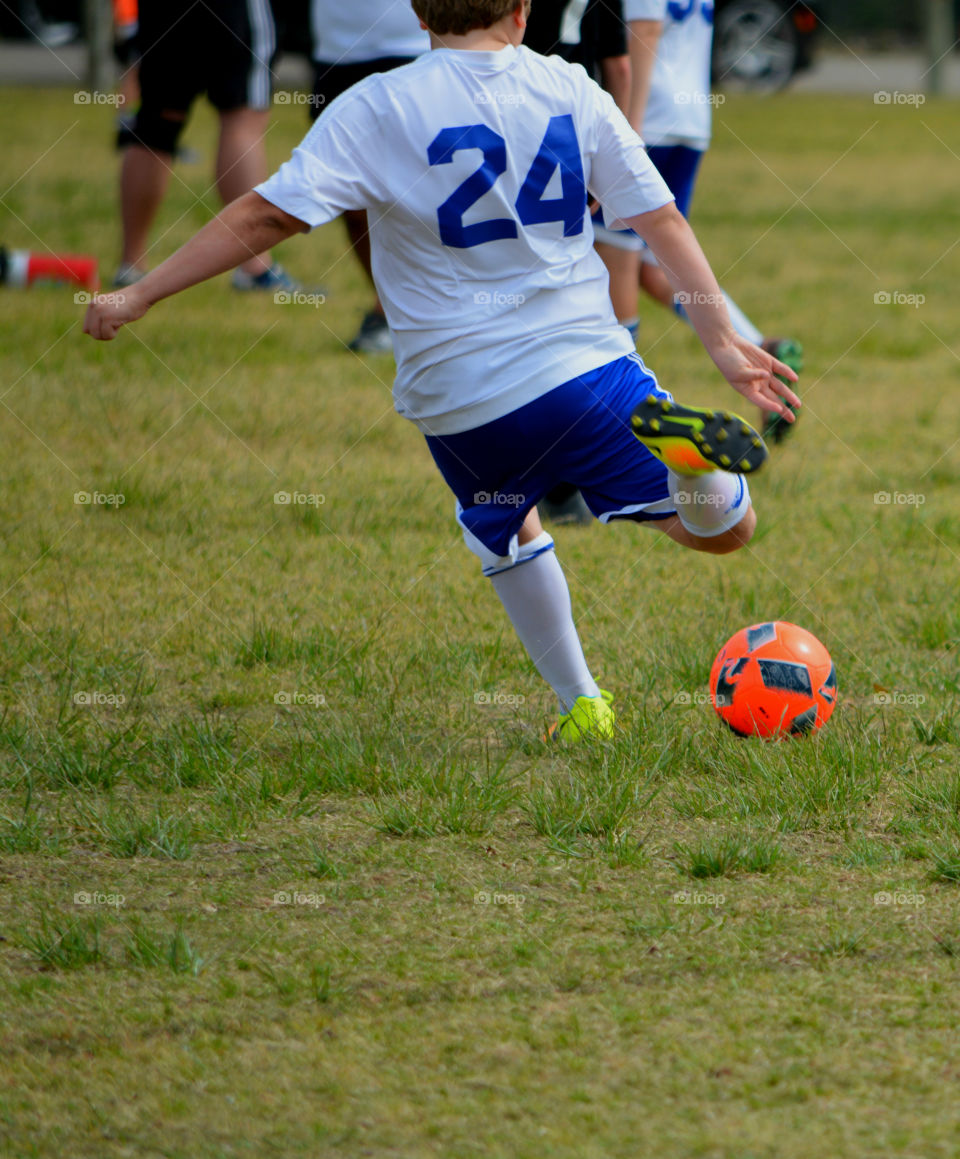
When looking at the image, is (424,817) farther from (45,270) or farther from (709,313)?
(45,270)

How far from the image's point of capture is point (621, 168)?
Result: 2.93 meters

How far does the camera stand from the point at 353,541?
4.61m

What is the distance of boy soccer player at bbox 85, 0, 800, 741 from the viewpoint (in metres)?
2.73

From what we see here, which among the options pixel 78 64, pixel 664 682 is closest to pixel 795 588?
pixel 664 682

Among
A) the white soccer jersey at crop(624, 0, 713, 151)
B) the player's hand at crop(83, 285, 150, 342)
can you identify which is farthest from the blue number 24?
the white soccer jersey at crop(624, 0, 713, 151)

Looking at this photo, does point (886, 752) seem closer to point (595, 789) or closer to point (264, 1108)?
point (595, 789)

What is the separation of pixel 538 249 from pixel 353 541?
1.81 meters

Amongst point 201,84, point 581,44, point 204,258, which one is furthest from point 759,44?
point 204,258

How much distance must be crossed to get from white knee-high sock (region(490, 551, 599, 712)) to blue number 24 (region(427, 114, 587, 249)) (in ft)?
2.34

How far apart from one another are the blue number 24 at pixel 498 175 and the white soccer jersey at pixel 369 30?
11.8 feet

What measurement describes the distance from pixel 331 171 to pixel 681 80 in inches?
119

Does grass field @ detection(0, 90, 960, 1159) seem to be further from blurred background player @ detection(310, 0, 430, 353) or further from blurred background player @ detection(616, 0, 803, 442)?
blurred background player @ detection(310, 0, 430, 353)

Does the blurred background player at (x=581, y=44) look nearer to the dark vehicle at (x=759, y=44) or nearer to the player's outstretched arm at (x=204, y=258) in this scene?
the player's outstretched arm at (x=204, y=258)

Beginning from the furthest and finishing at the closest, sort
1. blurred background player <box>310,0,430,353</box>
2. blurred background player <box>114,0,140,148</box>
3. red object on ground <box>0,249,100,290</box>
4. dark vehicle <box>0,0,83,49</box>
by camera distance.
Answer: dark vehicle <box>0,0,83,49</box> → blurred background player <box>114,0,140,148</box> → red object on ground <box>0,249,100,290</box> → blurred background player <box>310,0,430,353</box>
